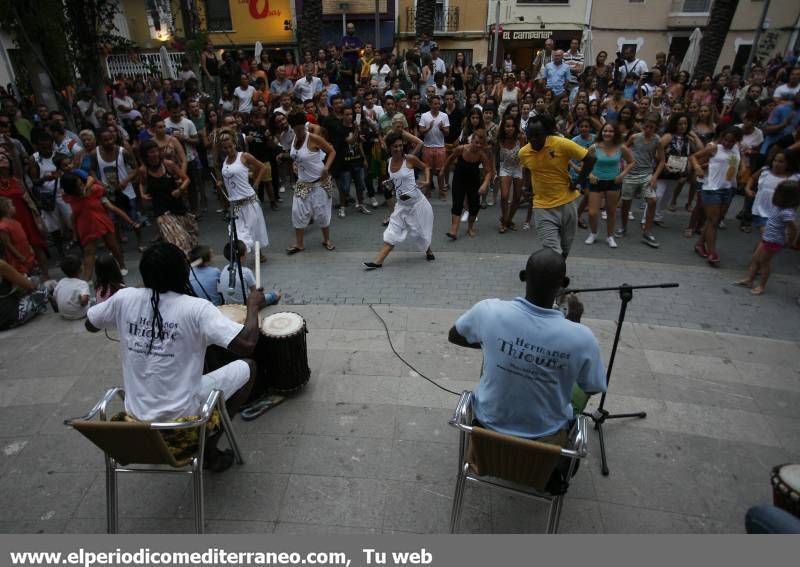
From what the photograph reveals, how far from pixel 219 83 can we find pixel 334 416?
12493mm

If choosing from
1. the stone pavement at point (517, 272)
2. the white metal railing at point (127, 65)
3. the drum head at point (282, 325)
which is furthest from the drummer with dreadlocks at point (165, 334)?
the white metal railing at point (127, 65)

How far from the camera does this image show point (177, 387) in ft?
9.00

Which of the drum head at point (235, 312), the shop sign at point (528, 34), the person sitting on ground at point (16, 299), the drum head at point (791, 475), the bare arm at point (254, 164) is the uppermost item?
the shop sign at point (528, 34)

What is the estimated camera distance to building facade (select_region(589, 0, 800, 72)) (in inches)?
850

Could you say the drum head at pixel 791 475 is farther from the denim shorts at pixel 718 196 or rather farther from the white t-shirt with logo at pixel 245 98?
the white t-shirt with logo at pixel 245 98

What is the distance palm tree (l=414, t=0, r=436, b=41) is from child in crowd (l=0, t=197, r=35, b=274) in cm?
1574

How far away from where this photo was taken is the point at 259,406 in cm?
385

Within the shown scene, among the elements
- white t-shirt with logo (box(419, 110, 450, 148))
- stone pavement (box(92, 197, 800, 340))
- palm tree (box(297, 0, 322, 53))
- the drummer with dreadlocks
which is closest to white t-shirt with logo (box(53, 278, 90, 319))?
stone pavement (box(92, 197, 800, 340))

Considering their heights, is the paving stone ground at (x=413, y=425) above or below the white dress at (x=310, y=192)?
below

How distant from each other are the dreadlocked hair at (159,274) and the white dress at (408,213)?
154 inches

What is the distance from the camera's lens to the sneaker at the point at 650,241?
7.17 metres

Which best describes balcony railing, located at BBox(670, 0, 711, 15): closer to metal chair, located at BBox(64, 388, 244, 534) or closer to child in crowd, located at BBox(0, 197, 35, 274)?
child in crowd, located at BBox(0, 197, 35, 274)

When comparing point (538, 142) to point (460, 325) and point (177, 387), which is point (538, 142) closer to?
point (460, 325)

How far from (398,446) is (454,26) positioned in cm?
2328
